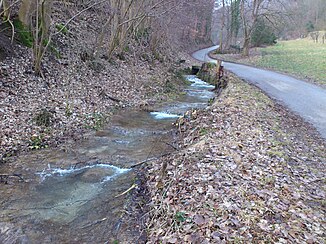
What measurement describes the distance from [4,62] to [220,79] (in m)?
11.7

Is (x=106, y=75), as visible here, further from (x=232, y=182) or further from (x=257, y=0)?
(x=257, y=0)

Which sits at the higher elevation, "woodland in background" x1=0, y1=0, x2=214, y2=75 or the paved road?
"woodland in background" x1=0, y1=0, x2=214, y2=75

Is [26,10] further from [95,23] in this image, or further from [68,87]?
[95,23]

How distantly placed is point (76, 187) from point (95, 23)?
14.5 meters

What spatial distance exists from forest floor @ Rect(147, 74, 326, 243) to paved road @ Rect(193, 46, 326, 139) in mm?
1739

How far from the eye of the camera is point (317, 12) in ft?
179

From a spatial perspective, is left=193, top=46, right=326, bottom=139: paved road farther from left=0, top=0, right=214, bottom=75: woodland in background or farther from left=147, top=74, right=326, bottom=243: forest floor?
left=0, top=0, right=214, bottom=75: woodland in background

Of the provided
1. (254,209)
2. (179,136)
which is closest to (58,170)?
(179,136)

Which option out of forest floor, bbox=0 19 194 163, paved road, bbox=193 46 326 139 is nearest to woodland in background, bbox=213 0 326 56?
paved road, bbox=193 46 326 139

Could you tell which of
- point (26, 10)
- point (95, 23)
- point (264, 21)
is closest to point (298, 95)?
Answer: point (26, 10)

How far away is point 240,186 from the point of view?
558 centimetres

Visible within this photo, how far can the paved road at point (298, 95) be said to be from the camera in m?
10.9

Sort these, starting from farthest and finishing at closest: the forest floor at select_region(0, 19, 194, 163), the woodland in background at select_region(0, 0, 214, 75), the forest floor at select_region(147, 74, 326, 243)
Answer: the woodland in background at select_region(0, 0, 214, 75), the forest floor at select_region(0, 19, 194, 163), the forest floor at select_region(147, 74, 326, 243)

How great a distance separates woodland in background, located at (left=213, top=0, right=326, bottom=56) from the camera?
3428 centimetres
